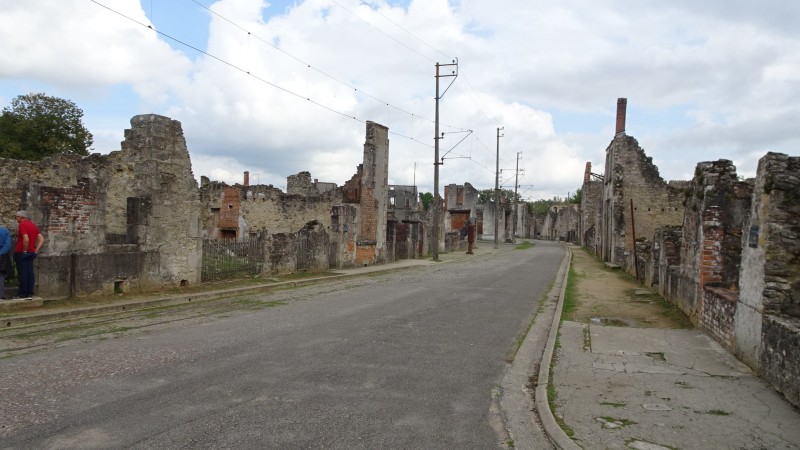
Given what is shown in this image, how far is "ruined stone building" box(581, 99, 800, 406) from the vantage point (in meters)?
6.98

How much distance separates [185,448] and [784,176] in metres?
7.92

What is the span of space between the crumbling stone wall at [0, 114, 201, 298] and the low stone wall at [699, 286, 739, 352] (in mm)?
12408

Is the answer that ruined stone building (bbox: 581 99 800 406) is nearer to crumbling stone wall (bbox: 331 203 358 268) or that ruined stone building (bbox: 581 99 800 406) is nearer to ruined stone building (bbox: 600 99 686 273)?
crumbling stone wall (bbox: 331 203 358 268)

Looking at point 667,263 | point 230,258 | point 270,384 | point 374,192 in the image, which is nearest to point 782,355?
point 270,384

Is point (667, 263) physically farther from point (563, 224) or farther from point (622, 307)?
point (563, 224)

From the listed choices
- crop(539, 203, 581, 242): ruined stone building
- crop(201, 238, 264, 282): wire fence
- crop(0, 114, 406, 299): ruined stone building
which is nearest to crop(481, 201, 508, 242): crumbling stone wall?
A: crop(539, 203, 581, 242): ruined stone building

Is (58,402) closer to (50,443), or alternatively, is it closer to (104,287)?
(50,443)

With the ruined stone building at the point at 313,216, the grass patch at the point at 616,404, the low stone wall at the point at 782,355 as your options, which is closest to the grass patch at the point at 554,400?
the grass patch at the point at 616,404

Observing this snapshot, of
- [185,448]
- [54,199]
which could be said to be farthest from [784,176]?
[54,199]

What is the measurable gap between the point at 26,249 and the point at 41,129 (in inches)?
1142

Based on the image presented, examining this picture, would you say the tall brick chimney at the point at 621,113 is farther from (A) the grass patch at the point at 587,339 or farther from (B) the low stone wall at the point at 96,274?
(B) the low stone wall at the point at 96,274

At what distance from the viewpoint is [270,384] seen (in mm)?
6352

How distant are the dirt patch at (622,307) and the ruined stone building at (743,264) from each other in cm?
33

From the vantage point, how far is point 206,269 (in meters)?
16.0
